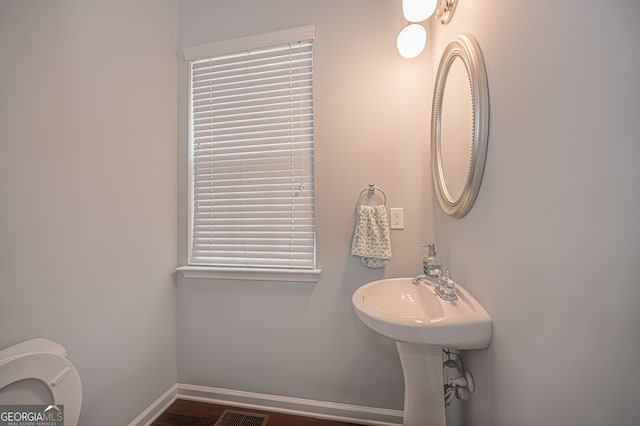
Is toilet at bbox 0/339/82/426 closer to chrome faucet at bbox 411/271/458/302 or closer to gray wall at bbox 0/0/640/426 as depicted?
gray wall at bbox 0/0/640/426

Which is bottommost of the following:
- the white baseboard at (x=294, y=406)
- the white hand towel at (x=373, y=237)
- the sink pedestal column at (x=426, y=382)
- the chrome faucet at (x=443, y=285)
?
the white baseboard at (x=294, y=406)

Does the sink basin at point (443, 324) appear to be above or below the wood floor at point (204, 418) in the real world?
above

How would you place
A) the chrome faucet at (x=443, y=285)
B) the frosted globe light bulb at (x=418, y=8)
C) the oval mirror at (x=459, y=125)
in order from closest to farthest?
the oval mirror at (x=459, y=125), the chrome faucet at (x=443, y=285), the frosted globe light bulb at (x=418, y=8)

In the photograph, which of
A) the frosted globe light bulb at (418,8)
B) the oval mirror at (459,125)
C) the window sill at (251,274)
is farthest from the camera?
the window sill at (251,274)

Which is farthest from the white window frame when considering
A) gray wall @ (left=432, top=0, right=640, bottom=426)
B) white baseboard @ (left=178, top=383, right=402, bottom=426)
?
gray wall @ (left=432, top=0, right=640, bottom=426)

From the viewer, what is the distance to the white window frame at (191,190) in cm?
149

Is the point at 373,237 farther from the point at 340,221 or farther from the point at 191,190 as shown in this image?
the point at 191,190

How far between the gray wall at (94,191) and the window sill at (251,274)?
6.5 inches

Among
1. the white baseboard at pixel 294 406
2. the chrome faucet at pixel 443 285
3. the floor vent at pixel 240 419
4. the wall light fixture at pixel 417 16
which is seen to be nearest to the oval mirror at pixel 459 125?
the wall light fixture at pixel 417 16

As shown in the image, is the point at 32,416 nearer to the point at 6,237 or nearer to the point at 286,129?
the point at 6,237

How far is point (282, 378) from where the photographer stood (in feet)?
4.96
